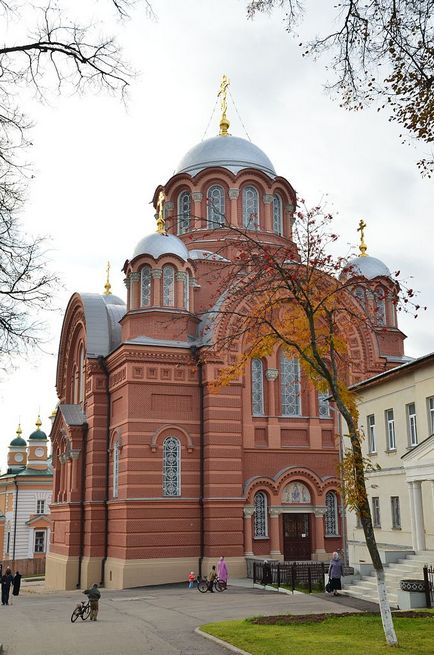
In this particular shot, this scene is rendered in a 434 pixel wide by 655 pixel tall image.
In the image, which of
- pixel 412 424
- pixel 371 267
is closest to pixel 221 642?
pixel 412 424

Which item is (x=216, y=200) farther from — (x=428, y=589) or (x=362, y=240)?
(x=428, y=589)

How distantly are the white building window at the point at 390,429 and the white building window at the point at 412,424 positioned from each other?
3.17 feet

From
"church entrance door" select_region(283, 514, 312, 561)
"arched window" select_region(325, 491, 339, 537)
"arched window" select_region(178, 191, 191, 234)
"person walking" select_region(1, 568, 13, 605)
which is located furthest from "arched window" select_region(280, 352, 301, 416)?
"person walking" select_region(1, 568, 13, 605)

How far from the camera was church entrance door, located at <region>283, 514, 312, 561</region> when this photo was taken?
87.5 feet

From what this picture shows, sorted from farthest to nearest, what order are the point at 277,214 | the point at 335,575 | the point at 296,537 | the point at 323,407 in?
1. the point at 277,214
2. the point at 323,407
3. the point at 296,537
4. the point at 335,575

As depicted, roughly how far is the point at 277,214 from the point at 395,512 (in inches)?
626

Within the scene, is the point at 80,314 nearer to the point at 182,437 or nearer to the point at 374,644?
the point at 182,437

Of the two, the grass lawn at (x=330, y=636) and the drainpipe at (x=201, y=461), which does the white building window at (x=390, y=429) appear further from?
the grass lawn at (x=330, y=636)

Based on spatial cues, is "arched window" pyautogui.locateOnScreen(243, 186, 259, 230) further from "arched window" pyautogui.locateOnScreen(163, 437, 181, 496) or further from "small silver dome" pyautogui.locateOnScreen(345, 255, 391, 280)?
"arched window" pyautogui.locateOnScreen(163, 437, 181, 496)

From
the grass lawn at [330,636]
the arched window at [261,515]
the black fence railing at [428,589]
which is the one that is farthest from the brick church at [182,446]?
the grass lawn at [330,636]

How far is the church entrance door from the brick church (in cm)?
4

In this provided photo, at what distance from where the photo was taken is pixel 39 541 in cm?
5575

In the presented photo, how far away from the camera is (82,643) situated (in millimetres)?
13555

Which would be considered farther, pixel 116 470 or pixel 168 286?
pixel 168 286
